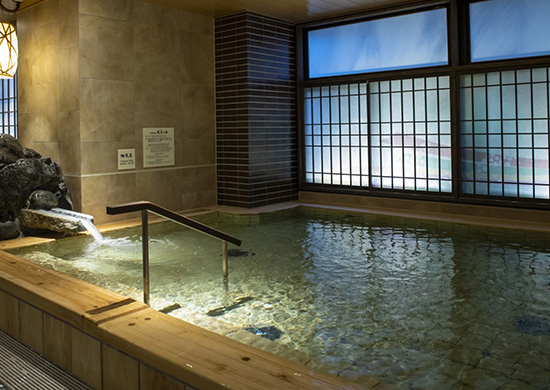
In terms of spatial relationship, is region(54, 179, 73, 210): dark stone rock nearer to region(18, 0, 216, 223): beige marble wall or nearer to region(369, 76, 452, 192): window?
region(18, 0, 216, 223): beige marble wall

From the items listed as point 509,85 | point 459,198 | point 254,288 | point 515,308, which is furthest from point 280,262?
point 509,85

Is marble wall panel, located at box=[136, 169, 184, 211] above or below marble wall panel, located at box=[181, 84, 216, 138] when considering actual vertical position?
below

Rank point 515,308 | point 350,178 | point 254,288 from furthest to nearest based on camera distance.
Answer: point 350,178 < point 254,288 < point 515,308

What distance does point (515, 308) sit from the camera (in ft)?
11.8

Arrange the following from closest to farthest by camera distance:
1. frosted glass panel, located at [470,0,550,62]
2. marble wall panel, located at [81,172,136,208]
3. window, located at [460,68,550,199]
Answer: frosted glass panel, located at [470,0,550,62], window, located at [460,68,550,199], marble wall panel, located at [81,172,136,208]

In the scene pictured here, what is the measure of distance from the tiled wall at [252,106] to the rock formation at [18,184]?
2.74m

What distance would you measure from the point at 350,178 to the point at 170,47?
3448 millimetres

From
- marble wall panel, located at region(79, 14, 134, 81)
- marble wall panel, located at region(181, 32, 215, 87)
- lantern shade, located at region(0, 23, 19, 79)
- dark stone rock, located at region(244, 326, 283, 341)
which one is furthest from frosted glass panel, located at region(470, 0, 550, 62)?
lantern shade, located at region(0, 23, 19, 79)

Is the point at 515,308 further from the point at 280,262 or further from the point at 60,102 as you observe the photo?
the point at 60,102

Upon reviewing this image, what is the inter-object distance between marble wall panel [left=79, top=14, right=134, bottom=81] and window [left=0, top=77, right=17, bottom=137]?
8.95 ft

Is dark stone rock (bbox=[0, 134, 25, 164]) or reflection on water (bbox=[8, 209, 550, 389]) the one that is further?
dark stone rock (bbox=[0, 134, 25, 164])

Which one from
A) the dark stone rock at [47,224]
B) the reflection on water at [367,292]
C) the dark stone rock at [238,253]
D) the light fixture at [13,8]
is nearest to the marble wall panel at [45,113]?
the light fixture at [13,8]

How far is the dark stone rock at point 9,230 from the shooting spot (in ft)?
19.4

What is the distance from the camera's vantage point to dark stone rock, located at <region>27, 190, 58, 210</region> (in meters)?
6.21
